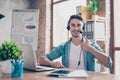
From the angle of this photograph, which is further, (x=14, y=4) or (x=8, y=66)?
(x=14, y=4)

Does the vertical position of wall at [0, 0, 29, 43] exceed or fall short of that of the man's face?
it exceeds it

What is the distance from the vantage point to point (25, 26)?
15.9ft

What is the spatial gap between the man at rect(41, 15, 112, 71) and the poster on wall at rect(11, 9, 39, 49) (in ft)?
7.51

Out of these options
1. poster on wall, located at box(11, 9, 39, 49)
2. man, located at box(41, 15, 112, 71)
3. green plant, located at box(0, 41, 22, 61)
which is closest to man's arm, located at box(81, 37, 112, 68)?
man, located at box(41, 15, 112, 71)

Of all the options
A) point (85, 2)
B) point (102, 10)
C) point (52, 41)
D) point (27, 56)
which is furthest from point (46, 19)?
point (27, 56)

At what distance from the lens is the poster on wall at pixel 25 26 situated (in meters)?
4.77

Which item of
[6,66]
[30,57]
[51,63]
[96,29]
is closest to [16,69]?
[6,66]

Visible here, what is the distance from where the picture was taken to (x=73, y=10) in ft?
15.3

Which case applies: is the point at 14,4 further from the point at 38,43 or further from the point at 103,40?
the point at 103,40

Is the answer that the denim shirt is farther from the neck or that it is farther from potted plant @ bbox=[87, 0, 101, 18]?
potted plant @ bbox=[87, 0, 101, 18]

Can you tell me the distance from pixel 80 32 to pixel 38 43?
2.92 m

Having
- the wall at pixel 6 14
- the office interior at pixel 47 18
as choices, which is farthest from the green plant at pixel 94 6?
the wall at pixel 6 14

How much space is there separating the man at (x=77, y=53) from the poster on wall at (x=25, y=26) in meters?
2.29

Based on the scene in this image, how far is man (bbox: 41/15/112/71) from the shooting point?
225cm
